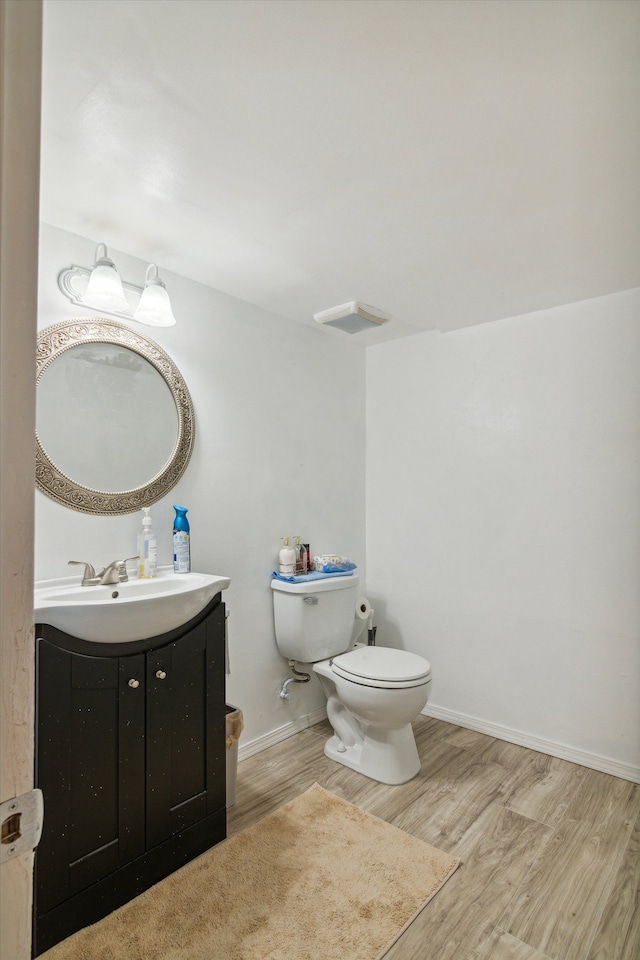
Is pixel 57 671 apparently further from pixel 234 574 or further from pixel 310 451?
pixel 310 451

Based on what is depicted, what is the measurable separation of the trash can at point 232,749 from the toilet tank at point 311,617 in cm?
54

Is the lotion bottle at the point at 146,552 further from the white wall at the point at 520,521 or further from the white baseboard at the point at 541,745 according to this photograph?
the white baseboard at the point at 541,745

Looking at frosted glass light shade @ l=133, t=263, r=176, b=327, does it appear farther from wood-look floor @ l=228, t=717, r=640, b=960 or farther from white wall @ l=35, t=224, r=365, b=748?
wood-look floor @ l=228, t=717, r=640, b=960

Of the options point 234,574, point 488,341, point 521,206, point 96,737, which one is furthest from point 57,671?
point 488,341

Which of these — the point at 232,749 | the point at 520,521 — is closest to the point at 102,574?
the point at 232,749

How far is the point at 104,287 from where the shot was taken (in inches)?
71.2

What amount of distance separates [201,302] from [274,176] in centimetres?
87

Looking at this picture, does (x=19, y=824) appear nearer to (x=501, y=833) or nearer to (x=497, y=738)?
(x=501, y=833)

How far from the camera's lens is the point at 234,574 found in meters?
2.47

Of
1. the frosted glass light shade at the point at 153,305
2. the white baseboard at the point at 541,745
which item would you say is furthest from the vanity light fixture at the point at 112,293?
the white baseboard at the point at 541,745

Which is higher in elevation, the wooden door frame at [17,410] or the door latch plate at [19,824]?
the wooden door frame at [17,410]

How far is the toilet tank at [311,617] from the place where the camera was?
2.54m

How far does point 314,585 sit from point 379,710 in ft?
2.08

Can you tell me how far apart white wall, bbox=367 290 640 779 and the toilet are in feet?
1.68
